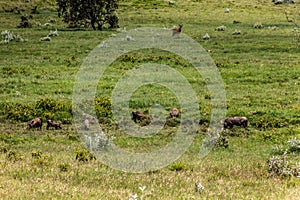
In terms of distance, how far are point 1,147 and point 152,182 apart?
6246mm

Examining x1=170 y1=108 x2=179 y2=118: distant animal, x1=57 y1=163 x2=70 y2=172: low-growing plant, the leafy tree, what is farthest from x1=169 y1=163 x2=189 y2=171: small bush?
the leafy tree

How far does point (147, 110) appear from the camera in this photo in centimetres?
2077

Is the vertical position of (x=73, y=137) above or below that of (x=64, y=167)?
below

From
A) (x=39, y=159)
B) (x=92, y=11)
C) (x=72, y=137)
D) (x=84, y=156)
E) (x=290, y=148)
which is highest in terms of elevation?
(x=92, y=11)

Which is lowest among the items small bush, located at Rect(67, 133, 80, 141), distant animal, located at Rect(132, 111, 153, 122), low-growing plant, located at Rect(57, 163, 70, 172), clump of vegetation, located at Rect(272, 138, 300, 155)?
small bush, located at Rect(67, 133, 80, 141)

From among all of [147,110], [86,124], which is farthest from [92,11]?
[86,124]

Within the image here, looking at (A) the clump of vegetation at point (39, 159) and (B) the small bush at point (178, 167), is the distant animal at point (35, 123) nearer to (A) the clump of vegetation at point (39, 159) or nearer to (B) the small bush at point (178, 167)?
(A) the clump of vegetation at point (39, 159)

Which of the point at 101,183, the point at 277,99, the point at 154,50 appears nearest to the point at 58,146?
the point at 101,183

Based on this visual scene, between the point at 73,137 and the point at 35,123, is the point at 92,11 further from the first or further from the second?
the point at 73,137

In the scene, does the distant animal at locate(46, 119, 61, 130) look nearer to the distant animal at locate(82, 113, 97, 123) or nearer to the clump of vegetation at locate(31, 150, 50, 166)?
the distant animal at locate(82, 113, 97, 123)

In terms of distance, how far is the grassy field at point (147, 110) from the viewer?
10781mm

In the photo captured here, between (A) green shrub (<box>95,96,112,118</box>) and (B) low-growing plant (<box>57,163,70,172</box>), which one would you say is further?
(A) green shrub (<box>95,96,112,118</box>)

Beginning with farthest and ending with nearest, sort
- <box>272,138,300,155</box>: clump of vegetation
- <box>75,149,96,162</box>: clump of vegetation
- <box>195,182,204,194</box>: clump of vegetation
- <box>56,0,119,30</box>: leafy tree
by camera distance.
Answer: <box>56,0,119,30</box>: leafy tree → <box>272,138,300,155</box>: clump of vegetation → <box>75,149,96,162</box>: clump of vegetation → <box>195,182,204,194</box>: clump of vegetation

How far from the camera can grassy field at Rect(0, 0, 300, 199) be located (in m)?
10.8
